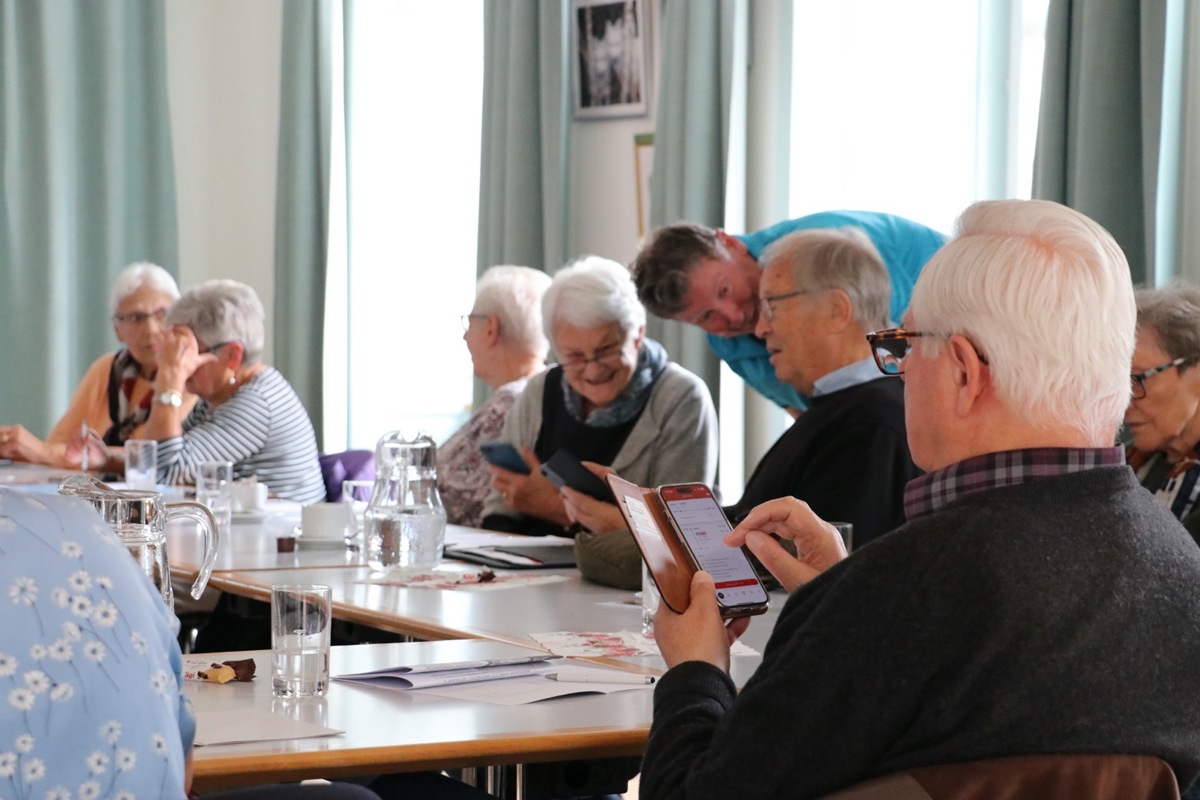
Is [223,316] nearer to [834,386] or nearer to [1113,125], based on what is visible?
[834,386]

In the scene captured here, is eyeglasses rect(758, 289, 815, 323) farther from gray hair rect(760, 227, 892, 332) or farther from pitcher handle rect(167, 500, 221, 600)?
pitcher handle rect(167, 500, 221, 600)

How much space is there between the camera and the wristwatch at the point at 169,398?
14.0 feet

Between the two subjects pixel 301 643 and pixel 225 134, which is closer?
pixel 301 643

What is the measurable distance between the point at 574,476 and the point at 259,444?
1.60 meters

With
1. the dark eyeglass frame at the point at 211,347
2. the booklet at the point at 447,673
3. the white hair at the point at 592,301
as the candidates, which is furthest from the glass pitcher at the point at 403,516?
the dark eyeglass frame at the point at 211,347

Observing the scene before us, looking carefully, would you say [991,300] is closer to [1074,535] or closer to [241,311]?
[1074,535]

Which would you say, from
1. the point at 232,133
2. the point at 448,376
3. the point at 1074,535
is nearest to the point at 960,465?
the point at 1074,535

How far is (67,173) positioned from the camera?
6.34m

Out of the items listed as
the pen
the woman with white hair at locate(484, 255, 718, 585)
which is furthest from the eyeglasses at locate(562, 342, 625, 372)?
the pen

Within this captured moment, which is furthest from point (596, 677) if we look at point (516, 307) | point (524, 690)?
point (516, 307)

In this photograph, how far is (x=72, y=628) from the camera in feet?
3.55

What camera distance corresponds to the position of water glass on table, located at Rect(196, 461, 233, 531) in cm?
349

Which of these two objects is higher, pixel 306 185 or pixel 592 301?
pixel 306 185

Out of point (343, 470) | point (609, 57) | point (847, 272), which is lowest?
point (343, 470)
